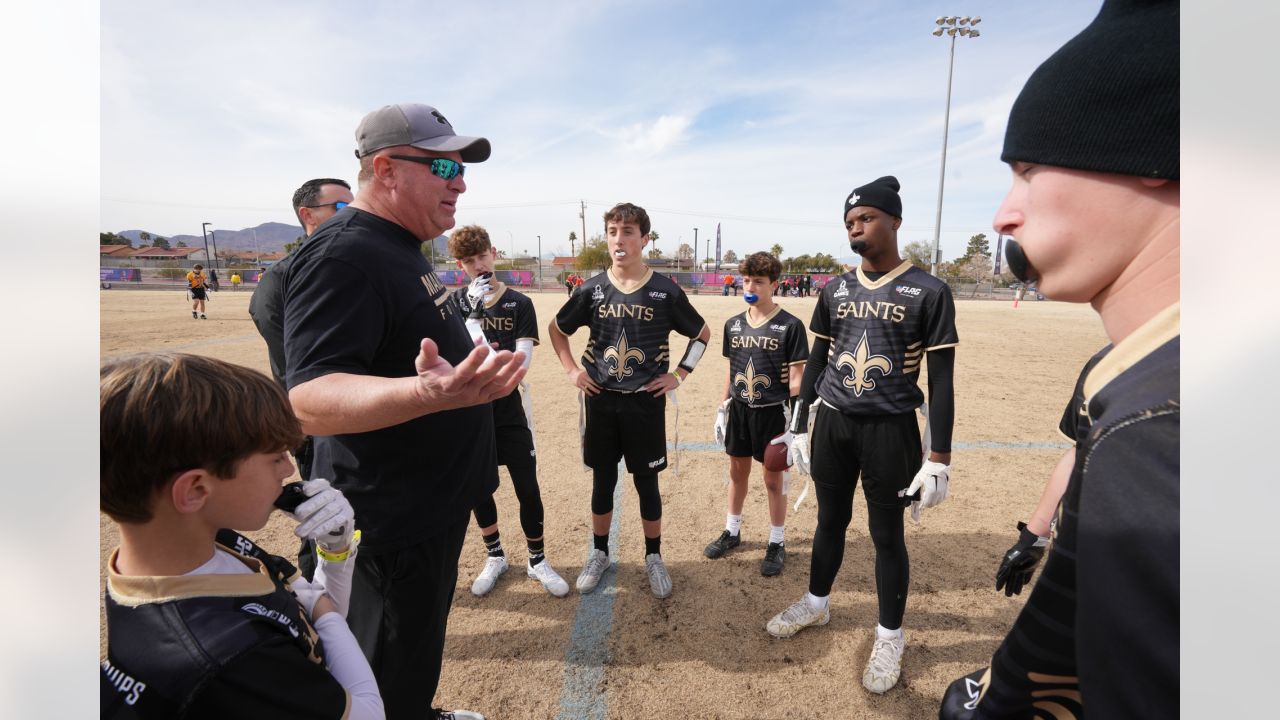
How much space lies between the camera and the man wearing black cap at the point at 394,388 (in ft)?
5.42

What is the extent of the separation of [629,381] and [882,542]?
6.30 feet

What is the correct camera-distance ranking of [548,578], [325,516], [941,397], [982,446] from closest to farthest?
[325,516]
[941,397]
[548,578]
[982,446]

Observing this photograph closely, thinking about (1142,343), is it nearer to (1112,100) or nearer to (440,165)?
(1112,100)

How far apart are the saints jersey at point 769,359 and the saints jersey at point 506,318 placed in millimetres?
1773

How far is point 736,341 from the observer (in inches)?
174

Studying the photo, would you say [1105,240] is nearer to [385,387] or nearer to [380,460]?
[385,387]

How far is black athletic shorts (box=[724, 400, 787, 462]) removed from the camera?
13.8 feet

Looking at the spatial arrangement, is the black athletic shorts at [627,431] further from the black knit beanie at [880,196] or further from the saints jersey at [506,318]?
the black knit beanie at [880,196]

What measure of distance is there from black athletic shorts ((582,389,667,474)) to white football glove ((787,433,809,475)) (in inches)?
37.1

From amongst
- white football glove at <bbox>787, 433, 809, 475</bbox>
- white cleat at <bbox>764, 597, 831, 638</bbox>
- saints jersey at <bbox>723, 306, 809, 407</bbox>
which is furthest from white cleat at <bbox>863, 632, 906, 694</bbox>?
saints jersey at <bbox>723, 306, 809, 407</bbox>

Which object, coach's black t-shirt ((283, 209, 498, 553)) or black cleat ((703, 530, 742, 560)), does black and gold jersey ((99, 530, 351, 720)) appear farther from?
black cleat ((703, 530, 742, 560))

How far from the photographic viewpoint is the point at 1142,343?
0.76 metres

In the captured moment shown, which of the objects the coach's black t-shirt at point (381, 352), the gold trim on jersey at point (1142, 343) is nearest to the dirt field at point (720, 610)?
the coach's black t-shirt at point (381, 352)

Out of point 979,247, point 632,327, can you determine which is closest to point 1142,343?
point 632,327
